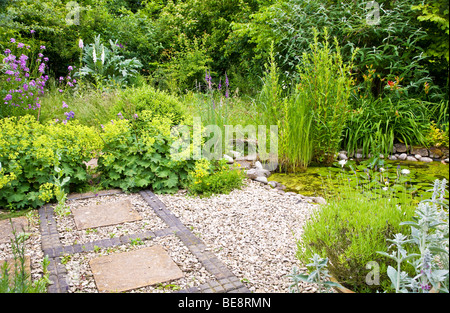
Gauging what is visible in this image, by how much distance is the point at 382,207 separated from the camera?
212 centimetres

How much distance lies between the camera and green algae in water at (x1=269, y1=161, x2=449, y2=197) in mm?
3477

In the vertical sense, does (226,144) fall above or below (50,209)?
above

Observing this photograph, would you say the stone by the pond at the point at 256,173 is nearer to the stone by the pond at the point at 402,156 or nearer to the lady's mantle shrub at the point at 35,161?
the stone by the pond at the point at 402,156

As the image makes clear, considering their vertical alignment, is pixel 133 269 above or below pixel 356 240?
below

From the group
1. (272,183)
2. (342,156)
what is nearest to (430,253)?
(272,183)

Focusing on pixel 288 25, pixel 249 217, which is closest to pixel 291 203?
pixel 249 217

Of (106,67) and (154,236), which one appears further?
(106,67)

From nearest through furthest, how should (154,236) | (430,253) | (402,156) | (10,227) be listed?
(430,253) < (154,236) < (10,227) < (402,156)

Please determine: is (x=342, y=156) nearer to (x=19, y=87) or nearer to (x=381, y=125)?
(x=381, y=125)

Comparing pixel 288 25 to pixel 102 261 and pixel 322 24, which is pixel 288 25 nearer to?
pixel 322 24

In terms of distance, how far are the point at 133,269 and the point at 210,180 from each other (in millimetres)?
1505

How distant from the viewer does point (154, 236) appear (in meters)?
2.74

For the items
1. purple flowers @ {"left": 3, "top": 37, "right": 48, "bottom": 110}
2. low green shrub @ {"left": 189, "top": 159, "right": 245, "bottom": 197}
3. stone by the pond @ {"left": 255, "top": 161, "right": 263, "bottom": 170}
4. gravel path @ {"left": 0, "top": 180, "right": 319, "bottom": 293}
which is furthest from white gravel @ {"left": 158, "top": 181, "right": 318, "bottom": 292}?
purple flowers @ {"left": 3, "top": 37, "right": 48, "bottom": 110}

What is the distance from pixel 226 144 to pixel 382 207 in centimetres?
283
